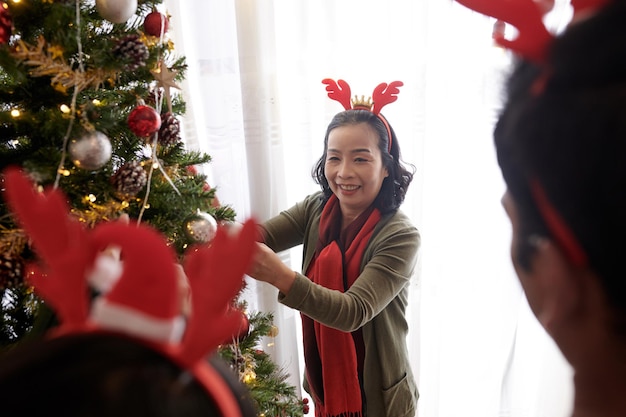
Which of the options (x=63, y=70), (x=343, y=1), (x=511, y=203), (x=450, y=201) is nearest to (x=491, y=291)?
(x=450, y=201)

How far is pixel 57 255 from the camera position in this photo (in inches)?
15.3

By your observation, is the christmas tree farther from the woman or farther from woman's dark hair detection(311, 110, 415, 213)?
woman's dark hair detection(311, 110, 415, 213)

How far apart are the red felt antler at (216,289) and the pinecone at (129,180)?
1.56 feet

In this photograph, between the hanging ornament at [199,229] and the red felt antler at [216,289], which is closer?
the red felt antler at [216,289]

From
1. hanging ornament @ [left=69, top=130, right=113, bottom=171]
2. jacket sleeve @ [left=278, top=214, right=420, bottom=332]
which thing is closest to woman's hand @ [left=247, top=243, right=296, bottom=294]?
jacket sleeve @ [left=278, top=214, right=420, bottom=332]

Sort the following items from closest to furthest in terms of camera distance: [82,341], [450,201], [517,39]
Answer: [82,341] → [517,39] → [450,201]

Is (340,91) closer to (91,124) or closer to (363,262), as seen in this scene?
(363,262)

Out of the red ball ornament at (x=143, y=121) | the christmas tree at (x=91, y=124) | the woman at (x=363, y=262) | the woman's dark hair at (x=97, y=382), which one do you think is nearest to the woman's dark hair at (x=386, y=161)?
the woman at (x=363, y=262)

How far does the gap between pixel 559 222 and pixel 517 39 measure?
176mm

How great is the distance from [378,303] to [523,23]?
2.82ft

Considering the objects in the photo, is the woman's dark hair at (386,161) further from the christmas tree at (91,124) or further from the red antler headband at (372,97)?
the christmas tree at (91,124)

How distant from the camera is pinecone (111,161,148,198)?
795 mm

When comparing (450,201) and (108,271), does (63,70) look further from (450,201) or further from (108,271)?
(450,201)

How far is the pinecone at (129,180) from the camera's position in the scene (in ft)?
2.61
